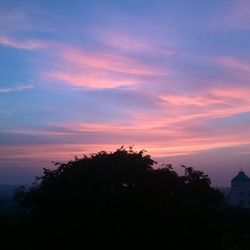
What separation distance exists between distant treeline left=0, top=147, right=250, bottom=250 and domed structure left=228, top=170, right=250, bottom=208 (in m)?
68.4

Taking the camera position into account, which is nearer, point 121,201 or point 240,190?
point 121,201

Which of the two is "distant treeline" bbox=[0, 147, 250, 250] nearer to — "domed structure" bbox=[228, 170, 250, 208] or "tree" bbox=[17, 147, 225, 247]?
"tree" bbox=[17, 147, 225, 247]

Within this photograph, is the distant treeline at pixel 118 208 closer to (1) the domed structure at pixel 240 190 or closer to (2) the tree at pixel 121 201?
(2) the tree at pixel 121 201

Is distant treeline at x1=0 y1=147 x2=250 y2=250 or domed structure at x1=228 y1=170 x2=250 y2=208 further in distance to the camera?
domed structure at x1=228 y1=170 x2=250 y2=208

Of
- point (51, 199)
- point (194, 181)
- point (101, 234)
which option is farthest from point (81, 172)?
point (194, 181)

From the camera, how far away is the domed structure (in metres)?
90.3

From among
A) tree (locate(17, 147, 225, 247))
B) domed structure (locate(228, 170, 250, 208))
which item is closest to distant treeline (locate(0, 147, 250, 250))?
tree (locate(17, 147, 225, 247))

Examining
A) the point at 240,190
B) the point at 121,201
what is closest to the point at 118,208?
the point at 121,201

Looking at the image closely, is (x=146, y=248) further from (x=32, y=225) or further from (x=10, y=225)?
(x=10, y=225)

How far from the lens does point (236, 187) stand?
300ft

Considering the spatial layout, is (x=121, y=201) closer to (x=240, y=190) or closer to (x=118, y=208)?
(x=118, y=208)

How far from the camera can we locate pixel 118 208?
853 inches

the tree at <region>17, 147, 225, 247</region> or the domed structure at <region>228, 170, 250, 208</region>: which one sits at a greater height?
the tree at <region>17, 147, 225, 247</region>

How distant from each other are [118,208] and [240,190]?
7327 centimetres
